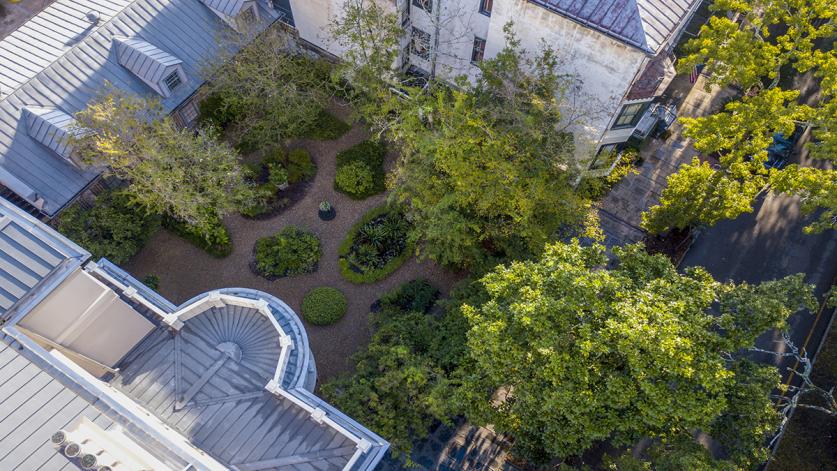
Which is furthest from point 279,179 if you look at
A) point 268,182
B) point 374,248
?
point 374,248


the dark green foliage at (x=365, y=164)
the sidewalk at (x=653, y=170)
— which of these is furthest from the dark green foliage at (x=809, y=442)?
the dark green foliage at (x=365, y=164)

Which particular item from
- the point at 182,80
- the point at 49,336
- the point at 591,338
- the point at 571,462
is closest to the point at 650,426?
the point at 591,338

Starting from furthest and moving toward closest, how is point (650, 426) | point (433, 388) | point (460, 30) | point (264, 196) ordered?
1. point (264, 196)
2. point (460, 30)
3. point (433, 388)
4. point (650, 426)

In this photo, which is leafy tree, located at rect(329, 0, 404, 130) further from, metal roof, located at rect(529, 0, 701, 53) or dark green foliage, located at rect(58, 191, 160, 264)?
dark green foliage, located at rect(58, 191, 160, 264)

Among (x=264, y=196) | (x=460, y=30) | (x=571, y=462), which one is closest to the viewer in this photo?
(x=571, y=462)

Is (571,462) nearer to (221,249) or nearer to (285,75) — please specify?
(221,249)

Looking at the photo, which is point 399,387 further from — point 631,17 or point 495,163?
point 631,17
